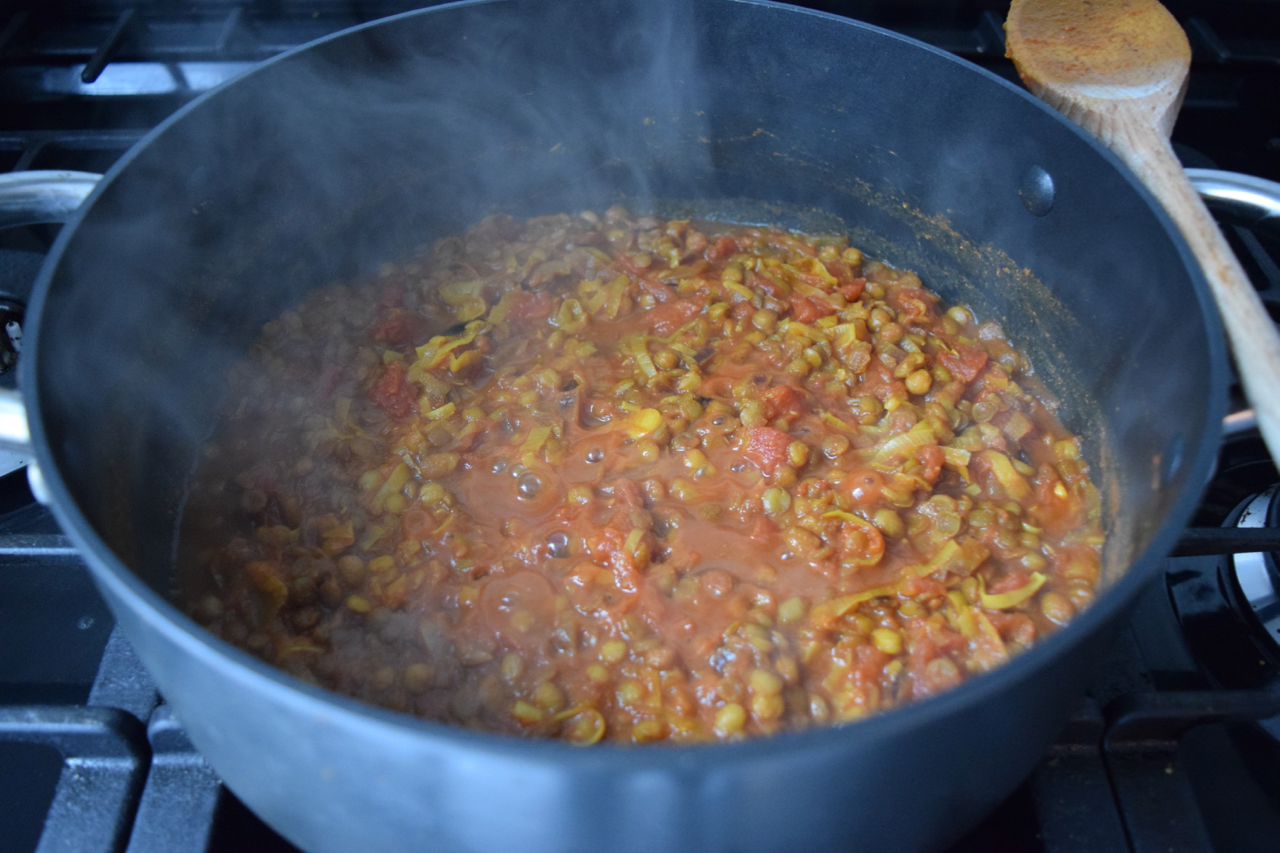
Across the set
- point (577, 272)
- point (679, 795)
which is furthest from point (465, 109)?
point (679, 795)

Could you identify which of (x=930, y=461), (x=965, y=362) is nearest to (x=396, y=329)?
(x=930, y=461)

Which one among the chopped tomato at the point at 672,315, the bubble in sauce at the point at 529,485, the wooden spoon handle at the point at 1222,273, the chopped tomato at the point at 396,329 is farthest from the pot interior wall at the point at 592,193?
the bubble in sauce at the point at 529,485

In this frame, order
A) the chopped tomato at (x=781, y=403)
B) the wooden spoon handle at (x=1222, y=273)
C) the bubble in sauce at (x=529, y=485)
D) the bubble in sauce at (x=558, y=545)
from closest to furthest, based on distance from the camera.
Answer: the wooden spoon handle at (x=1222, y=273), the bubble in sauce at (x=558, y=545), the bubble in sauce at (x=529, y=485), the chopped tomato at (x=781, y=403)

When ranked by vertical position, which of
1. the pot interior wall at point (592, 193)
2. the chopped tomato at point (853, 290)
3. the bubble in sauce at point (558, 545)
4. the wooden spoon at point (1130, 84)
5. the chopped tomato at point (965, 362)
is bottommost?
the chopped tomato at point (965, 362)

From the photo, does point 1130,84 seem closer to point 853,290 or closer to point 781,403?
point 853,290

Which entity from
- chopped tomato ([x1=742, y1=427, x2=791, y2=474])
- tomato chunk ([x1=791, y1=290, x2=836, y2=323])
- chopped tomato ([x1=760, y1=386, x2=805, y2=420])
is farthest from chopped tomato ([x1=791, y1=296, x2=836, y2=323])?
chopped tomato ([x1=742, y1=427, x2=791, y2=474])

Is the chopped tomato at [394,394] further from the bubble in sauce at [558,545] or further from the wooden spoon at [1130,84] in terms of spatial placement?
the wooden spoon at [1130,84]
